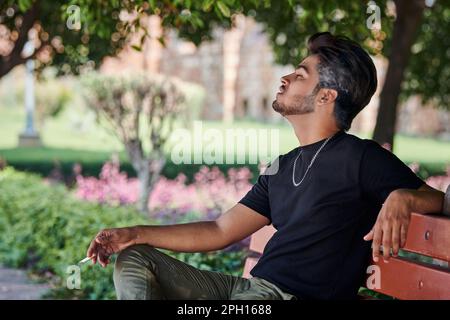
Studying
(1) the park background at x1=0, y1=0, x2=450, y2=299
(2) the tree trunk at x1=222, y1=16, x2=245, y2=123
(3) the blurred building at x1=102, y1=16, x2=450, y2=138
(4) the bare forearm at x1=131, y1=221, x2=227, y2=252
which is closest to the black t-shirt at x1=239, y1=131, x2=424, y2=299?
(4) the bare forearm at x1=131, y1=221, x2=227, y2=252

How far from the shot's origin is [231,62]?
31812mm

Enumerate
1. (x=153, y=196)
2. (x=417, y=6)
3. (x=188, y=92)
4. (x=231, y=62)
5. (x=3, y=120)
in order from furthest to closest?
1. (x=3, y=120)
2. (x=231, y=62)
3. (x=188, y=92)
4. (x=153, y=196)
5. (x=417, y=6)

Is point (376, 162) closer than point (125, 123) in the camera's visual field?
Yes

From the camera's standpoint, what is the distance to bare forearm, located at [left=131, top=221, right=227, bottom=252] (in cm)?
304

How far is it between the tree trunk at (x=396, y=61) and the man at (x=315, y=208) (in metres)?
7.05

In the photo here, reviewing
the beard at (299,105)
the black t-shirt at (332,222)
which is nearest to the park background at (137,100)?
the beard at (299,105)

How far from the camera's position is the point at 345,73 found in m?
2.96

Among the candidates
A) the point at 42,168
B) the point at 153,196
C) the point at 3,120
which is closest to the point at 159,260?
the point at 153,196

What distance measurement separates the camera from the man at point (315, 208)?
272 centimetres

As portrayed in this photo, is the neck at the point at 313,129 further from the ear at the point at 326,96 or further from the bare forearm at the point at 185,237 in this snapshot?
the bare forearm at the point at 185,237

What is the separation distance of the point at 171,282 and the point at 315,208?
53 centimetres
